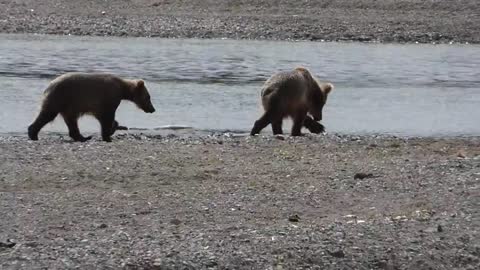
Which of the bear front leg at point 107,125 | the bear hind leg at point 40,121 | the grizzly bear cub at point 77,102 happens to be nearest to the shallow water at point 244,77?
the bear hind leg at point 40,121

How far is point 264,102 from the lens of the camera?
15945 millimetres

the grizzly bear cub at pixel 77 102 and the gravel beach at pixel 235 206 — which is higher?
the gravel beach at pixel 235 206

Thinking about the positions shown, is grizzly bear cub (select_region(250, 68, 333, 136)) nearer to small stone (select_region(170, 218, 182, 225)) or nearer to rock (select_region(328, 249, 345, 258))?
small stone (select_region(170, 218, 182, 225))

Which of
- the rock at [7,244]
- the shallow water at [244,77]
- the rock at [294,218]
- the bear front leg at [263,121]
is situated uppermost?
the rock at [7,244]

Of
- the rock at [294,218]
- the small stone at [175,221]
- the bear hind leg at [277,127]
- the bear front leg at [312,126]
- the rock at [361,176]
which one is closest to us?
the small stone at [175,221]

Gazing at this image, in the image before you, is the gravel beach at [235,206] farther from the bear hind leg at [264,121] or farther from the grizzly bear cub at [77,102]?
the bear hind leg at [264,121]

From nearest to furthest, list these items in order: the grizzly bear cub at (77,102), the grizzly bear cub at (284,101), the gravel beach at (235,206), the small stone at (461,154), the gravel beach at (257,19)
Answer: the gravel beach at (235,206) < the small stone at (461,154) < the grizzly bear cub at (77,102) < the grizzly bear cub at (284,101) < the gravel beach at (257,19)

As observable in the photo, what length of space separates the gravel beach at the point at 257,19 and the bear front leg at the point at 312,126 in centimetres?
1759

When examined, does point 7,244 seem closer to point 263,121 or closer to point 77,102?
point 77,102

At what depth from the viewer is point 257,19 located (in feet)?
123

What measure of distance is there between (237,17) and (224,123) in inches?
796

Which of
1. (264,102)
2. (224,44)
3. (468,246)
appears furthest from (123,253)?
(224,44)

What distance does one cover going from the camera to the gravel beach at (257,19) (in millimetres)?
34781

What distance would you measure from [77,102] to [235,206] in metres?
5.41
